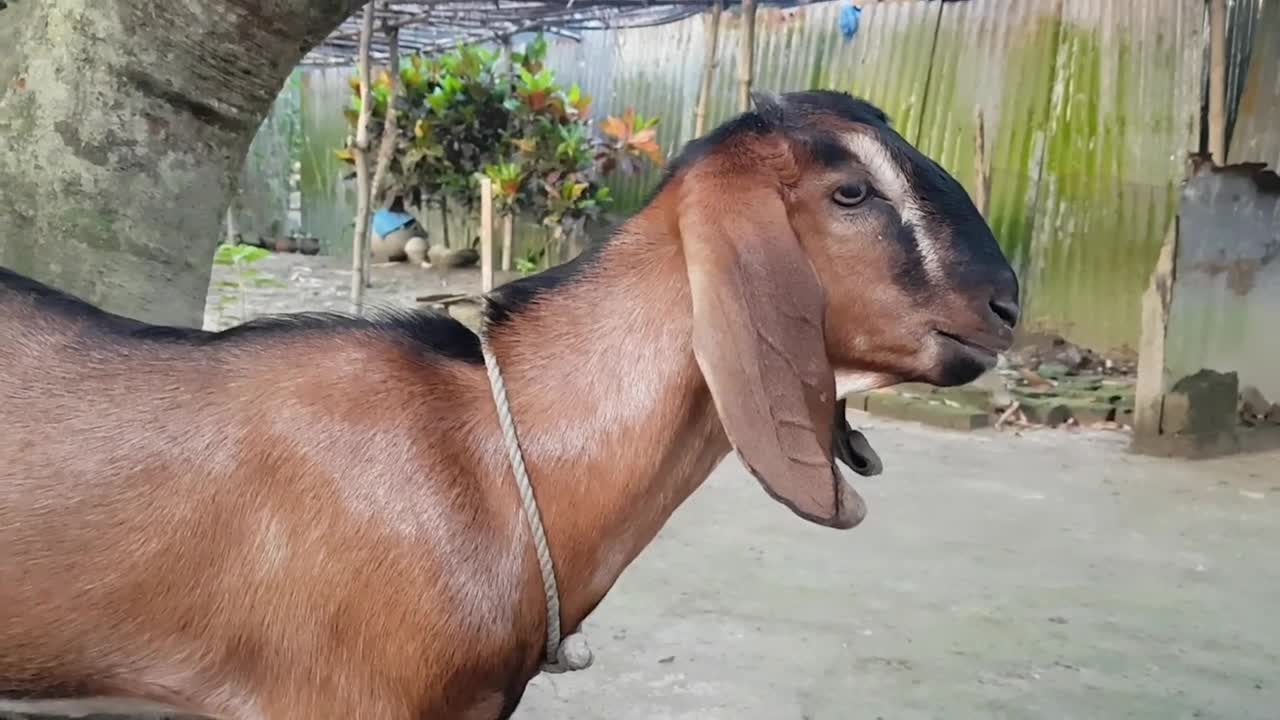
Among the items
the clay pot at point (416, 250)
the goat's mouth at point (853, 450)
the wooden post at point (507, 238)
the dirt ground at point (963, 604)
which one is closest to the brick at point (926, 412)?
the dirt ground at point (963, 604)

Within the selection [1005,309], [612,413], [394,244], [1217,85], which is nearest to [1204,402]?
[1217,85]

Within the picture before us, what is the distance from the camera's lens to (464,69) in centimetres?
957

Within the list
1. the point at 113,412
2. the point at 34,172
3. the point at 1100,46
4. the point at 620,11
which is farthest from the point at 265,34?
the point at 620,11

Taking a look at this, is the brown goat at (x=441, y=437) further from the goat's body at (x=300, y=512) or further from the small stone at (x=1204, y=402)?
the small stone at (x=1204, y=402)

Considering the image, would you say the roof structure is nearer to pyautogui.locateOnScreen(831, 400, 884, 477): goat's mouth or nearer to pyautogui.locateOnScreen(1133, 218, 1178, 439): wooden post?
pyautogui.locateOnScreen(1133, 218, 1178, 439): wooden post

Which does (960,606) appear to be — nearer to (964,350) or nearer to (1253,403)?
(964,350)

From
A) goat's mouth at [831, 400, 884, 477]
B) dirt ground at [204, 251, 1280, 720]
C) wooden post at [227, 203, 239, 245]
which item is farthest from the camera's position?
wooden post at [227, 203, 239, 245]

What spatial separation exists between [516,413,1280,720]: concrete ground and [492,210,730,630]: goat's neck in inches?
61.6

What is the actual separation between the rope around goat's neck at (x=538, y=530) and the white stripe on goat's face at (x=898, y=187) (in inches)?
20.8

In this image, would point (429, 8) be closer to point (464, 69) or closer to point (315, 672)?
point (464, 69)

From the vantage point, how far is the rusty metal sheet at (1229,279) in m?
5.40

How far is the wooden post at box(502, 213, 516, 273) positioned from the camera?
9471 millimetres

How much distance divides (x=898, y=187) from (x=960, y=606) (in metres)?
2.55

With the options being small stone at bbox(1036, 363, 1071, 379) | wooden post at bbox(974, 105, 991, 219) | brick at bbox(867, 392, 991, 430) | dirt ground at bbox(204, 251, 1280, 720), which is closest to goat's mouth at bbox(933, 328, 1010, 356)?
dirt ground at bbox(204, 251, 1280, 720)
